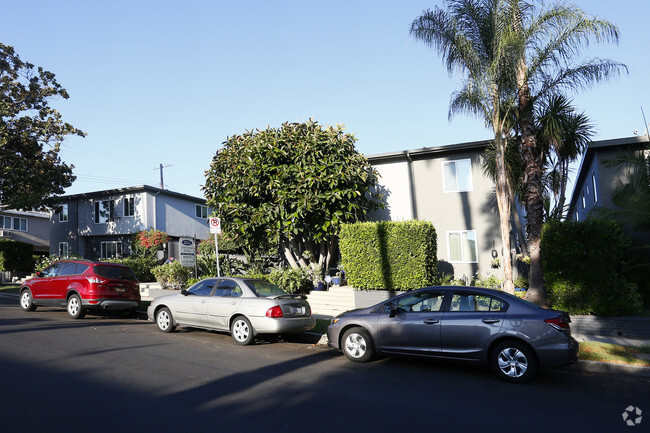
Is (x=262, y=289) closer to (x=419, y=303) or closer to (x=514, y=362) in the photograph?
(x=419, y=303)

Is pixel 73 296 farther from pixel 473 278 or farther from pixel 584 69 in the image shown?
pixel 584 69

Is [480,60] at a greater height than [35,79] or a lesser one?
lesser

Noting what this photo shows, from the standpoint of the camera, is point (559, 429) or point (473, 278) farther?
point (473, 278)

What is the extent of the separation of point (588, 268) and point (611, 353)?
363 cm

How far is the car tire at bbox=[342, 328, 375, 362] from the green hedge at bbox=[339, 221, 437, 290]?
641 centimetres

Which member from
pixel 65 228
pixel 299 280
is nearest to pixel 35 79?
pixel 65 228

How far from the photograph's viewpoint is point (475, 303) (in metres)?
7.80

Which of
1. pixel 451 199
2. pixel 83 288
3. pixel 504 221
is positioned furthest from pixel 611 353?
pixel 83 288

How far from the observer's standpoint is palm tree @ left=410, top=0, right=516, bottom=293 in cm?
1251

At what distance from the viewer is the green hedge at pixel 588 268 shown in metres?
11.4

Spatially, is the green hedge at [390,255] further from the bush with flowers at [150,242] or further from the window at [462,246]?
the bush with flowers at [150,242]

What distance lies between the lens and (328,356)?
8.96m

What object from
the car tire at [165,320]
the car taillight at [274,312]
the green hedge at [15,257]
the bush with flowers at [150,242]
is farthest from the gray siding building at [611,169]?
the green hedge at [15,257]

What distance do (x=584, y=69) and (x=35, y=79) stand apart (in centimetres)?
2848
